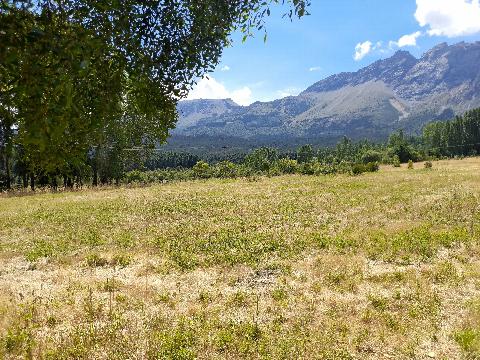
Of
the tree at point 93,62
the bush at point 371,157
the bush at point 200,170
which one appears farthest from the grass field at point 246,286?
the bush at point 371,157

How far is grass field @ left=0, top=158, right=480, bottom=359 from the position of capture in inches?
355

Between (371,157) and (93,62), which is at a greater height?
(93,62)

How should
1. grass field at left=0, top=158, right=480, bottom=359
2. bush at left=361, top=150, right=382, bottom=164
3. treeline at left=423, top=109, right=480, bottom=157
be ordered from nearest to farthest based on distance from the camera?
grass field at left=0, top=158, right=480, bottom=359, bush at left=361, top=150, right=382, bottom=164, treeline at left=423, top=109, right=480, bottom=157

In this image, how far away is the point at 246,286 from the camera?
13.1m

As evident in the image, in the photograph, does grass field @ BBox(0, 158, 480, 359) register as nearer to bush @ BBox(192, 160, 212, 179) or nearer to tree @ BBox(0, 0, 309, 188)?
tree @ BBox(0, 0, 309, 188)

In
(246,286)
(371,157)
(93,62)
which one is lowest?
(246,286)

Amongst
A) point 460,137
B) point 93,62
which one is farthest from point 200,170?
point 460,137

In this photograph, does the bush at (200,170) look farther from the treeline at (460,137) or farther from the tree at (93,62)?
the treeline at (460,137)

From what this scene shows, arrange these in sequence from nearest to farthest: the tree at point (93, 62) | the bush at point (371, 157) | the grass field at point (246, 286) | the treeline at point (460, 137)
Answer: the tree at point (93, 62) < the grass field at point (246, 286) < the bush at point (371, 157) < the treeline at point (460, 137)

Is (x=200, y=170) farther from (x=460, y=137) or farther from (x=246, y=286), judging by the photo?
(x=460, y=137)

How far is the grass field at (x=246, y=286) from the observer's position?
9.02 metres

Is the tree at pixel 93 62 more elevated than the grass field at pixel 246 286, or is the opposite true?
the tree at pixel 93 62

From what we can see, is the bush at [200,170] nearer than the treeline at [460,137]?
Yes

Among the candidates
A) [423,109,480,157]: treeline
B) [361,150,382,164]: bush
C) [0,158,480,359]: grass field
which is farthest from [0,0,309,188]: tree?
[423,109,480,157]: treeline
